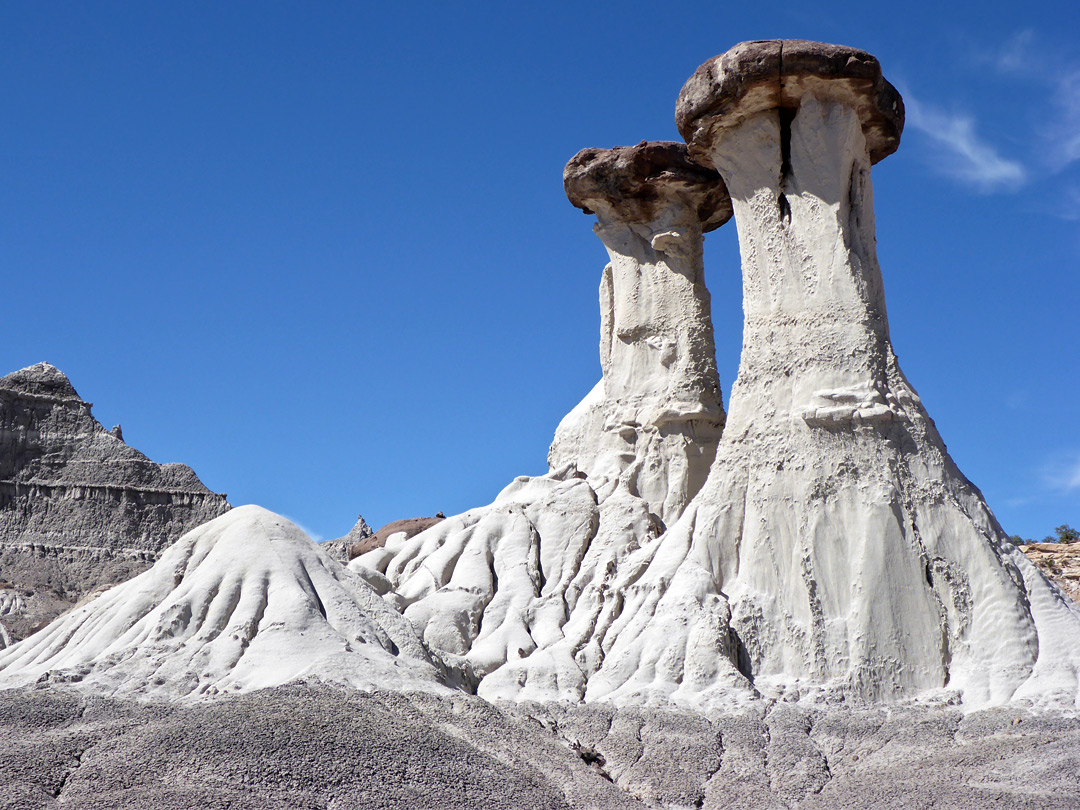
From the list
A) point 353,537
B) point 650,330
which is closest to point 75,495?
point 353,537

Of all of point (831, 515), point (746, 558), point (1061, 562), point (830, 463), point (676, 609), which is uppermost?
point (1061, 562)

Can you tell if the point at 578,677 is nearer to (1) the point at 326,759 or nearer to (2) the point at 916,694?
(2) the point at 916,694

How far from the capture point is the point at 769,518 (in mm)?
18641

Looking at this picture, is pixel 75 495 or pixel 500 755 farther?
pixel 75 495

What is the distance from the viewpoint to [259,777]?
11.8 m

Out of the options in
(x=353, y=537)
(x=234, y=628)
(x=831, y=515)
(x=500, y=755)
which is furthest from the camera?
(x=353, y=537)

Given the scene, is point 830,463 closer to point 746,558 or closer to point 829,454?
point 829,454

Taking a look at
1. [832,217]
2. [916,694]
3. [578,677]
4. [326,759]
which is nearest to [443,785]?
[326,759]

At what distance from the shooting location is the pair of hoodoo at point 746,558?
1666cm

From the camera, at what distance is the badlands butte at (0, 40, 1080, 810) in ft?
42.3

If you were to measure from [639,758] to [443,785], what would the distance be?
11.7 feet

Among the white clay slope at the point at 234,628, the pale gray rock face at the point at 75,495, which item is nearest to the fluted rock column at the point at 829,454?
the white clay slope at the point at 234,628

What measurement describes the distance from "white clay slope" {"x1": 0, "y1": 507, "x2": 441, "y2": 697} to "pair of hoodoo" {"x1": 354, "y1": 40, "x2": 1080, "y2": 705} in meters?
2.25

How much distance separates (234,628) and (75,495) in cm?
2157
